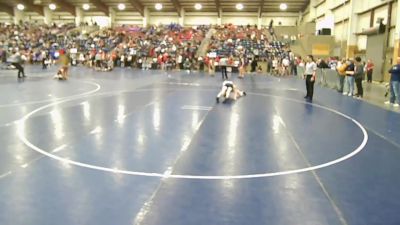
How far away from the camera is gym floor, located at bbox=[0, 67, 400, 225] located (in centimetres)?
410

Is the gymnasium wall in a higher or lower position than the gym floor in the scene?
higher

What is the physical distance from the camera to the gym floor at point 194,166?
13.4 feet

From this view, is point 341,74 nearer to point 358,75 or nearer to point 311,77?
point 358,75

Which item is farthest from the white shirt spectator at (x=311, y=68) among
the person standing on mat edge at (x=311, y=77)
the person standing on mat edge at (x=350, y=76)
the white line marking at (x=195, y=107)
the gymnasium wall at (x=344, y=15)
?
the gymnasium wall at (x=344, y=15)

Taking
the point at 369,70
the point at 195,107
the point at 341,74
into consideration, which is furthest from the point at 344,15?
the point at 195,107

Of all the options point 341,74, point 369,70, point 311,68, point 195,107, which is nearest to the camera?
point 195,107

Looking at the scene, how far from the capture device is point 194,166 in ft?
18.9

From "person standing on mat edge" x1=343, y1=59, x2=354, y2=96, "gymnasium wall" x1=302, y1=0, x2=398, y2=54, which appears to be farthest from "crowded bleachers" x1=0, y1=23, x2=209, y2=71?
"person standing on mat edge" x1=343, y1=59, x2=354, y2=96

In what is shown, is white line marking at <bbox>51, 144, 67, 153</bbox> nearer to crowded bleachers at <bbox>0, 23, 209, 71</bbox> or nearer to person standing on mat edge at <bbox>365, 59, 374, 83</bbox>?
person standing on mat edge at <bbox>365, 59, 374, 83</bbox>

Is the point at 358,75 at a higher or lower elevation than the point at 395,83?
higher

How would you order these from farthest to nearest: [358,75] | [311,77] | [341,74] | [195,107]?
[341,74] → [358,75] → [311,77] → [195,107]

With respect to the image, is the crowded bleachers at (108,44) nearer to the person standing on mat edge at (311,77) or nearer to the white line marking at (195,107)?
the person standing on mat edge at (311,77)

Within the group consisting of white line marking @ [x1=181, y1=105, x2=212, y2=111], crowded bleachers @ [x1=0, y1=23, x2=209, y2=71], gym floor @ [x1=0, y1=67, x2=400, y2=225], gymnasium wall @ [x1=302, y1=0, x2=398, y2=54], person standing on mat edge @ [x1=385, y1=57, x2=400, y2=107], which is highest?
gymnasium wall @ [x1=302, y1=0, x2=398, y2=54]

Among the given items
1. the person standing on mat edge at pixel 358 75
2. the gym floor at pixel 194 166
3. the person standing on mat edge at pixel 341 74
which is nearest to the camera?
the gym floor at pixel 194 166
